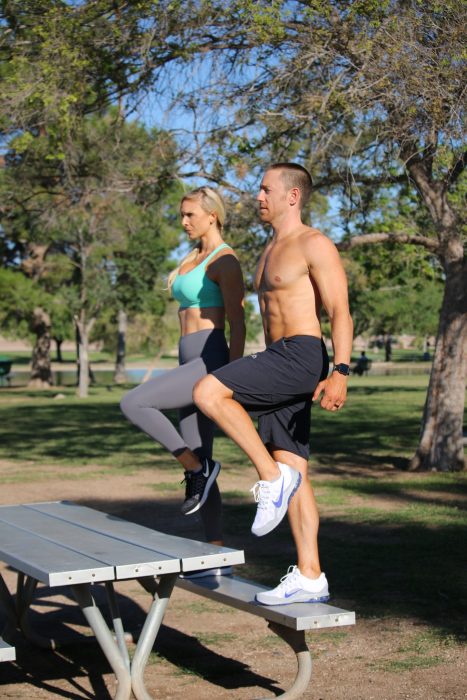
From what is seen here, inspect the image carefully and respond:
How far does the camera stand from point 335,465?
14195mm

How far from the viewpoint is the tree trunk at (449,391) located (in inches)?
523

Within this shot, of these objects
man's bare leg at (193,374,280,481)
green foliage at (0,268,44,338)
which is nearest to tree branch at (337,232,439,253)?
A: man's bare leg at (193,374,280,481)

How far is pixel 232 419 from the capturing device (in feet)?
15.3

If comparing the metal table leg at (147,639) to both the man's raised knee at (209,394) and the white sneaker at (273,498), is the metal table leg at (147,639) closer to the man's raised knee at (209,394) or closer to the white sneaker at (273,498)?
the white sneaker at (273,498)

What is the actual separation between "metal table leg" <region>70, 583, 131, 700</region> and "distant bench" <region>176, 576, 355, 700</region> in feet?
1.96

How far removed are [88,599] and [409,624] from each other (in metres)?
2.40

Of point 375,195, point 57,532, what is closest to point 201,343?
point 57,532

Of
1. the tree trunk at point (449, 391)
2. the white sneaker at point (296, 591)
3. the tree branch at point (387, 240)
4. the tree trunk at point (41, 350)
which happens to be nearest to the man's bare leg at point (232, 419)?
the white sneaker at point (296, 591)

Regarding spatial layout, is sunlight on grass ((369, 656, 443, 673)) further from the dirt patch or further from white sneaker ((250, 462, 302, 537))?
white sneaker ((250, 462, 302, 537))

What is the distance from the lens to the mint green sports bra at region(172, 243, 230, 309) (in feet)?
18.6

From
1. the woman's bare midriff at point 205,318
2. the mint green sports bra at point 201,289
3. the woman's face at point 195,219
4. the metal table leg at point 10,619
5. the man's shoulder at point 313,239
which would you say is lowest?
the metal table leg at point 10,619

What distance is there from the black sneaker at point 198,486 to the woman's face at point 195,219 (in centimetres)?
127

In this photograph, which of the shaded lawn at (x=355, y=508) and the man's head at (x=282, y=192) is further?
the shaded lawn at (x=355, y=508)

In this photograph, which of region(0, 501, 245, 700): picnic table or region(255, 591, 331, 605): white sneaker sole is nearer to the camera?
region(0, 501, 245, 700): picnic table
